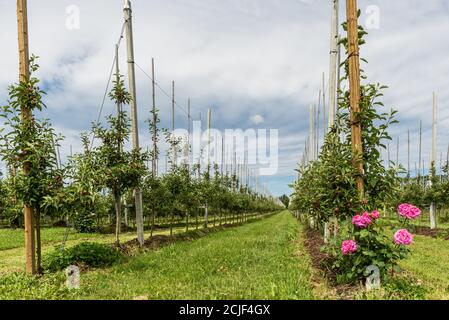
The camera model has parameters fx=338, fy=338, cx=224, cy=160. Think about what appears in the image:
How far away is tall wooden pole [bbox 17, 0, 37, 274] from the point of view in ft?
23.1

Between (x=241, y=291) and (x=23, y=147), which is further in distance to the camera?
(x=23, y=147)

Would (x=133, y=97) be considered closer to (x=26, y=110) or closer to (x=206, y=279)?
(x=26, y=110)

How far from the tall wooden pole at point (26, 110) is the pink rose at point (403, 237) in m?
6.86

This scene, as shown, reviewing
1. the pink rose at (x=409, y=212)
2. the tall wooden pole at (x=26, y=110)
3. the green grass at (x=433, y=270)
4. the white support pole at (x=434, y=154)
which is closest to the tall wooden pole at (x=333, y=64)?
the green grass at (x=433, y=270)

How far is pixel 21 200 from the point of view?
22.7ft

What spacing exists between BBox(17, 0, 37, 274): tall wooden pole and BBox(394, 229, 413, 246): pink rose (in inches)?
270

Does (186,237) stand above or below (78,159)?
below

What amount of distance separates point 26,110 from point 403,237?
760 cm

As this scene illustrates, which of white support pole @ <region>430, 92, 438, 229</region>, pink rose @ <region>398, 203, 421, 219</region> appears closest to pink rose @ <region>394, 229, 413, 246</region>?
pink rose @ <region>398, 203, 421, 219</region>

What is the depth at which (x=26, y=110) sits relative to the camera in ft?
23.9

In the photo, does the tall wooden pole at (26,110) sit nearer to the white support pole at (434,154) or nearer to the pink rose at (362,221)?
the pink rose at (362,221)

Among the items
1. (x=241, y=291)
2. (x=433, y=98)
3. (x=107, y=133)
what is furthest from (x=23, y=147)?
(x=433, y=98)
